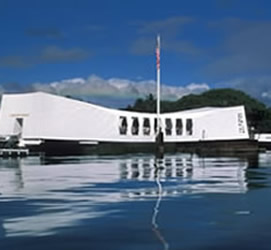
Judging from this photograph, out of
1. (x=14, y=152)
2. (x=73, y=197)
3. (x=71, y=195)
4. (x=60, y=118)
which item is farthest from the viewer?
(x=60, y=118)

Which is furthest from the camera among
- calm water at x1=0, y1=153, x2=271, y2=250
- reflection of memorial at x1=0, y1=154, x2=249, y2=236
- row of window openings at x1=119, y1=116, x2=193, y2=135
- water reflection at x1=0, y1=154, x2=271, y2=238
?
row of window openings at x1=119, y1=116, x2=193, y2=135

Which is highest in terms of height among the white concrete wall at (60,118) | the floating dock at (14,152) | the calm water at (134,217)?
the white concrete wall at (60,118)

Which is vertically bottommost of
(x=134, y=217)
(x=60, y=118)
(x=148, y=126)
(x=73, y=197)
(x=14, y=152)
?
(x=134, y=217)

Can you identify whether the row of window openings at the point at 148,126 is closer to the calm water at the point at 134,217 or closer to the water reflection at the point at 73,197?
the water reflection at the point at 73,197

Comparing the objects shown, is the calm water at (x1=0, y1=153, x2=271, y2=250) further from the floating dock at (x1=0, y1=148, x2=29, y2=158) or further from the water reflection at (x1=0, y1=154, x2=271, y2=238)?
the floating dock at (x1=0, y1=148, x2=29, y2=158)

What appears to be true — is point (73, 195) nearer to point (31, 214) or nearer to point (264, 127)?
point (31, 214)

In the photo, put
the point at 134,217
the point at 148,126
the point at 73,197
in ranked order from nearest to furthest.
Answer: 1. the point at 134,217
2. the point at 73,197
3. the point at 148,126

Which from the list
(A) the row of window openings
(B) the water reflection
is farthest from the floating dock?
(B) the water reflection

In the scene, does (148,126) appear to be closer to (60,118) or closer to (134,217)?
(60,118)

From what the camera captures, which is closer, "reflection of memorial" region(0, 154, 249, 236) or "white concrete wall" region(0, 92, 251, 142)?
"reflection of memorial" region(0, 154, 249, 236)

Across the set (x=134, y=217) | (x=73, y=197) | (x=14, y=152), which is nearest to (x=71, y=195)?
(x=73, y=197)

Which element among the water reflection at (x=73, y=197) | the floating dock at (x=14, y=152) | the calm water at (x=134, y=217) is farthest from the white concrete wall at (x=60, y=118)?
the calm water at (x=134, y=217)

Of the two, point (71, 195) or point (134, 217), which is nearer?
point (134, 217)

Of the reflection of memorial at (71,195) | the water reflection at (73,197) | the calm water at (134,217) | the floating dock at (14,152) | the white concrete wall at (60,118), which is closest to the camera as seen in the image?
the calm water at (134,217)
